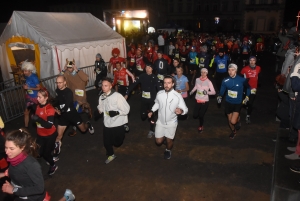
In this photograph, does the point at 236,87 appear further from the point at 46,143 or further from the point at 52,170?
the point at 52,170

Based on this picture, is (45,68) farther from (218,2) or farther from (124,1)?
(218,2)

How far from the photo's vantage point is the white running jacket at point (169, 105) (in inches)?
213

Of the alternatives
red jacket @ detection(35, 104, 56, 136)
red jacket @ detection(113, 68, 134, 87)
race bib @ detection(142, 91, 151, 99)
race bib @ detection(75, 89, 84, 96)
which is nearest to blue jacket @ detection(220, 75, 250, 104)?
race bib @ detection(142, 91, 151, 99)

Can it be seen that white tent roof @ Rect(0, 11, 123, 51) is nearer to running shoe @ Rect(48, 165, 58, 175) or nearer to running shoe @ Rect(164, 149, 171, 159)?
running shoe @ Rect(48, 165, 58, 175)

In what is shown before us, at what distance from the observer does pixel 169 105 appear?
5434 millimetres

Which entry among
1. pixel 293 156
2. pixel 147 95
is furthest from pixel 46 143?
pixel 293 156

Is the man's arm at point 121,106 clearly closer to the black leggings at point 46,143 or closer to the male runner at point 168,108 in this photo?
the male runner at point 168,108

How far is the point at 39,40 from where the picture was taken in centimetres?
1080

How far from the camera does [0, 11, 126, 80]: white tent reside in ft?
35.5

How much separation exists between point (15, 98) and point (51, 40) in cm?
304

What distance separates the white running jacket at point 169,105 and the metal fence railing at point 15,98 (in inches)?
213

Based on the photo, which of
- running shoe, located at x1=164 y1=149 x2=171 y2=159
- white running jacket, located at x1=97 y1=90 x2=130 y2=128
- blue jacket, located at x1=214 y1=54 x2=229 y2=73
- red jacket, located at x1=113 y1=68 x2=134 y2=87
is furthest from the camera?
blue jacket, located at x1=214 y1=54 x2=229 y2=73

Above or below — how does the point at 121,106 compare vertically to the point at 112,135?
above

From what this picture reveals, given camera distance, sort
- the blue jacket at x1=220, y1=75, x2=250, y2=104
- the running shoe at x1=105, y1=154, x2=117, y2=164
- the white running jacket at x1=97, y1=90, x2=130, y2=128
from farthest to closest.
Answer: the blue jacket at x1=220, y1=75, x2=250, y2=104, the running shoe at x1=105, y1=154, x2=117, y2=164, the white running jacket at x1=97, y1=90, x2=130, y2=128
